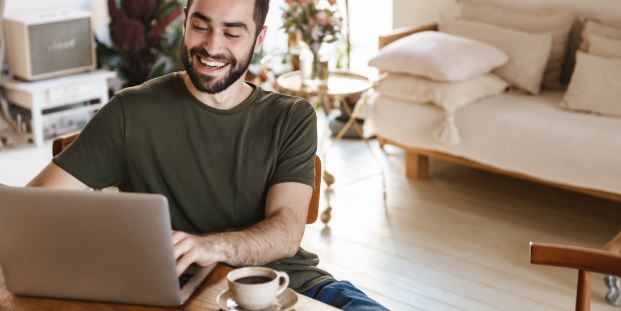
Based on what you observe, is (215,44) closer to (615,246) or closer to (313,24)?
(615,246)

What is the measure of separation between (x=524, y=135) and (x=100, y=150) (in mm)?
2352

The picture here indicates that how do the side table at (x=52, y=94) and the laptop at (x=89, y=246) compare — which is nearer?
the laptop at (x=89, y=246)

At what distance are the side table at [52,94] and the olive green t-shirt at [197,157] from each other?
3177mm

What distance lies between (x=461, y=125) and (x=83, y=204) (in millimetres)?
2860

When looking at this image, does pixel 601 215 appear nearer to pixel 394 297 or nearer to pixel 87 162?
pixel 394 297

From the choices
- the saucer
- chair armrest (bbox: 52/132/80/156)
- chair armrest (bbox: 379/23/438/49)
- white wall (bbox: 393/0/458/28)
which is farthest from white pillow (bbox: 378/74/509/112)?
the saucer

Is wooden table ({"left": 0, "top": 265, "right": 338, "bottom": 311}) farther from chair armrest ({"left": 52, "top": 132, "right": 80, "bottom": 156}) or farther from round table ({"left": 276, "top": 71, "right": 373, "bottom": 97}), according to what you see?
round table ({"left": 276, "top": 71, "right": 373, "bottom": 97})

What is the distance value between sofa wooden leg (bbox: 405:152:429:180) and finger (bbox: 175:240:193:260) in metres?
2.92

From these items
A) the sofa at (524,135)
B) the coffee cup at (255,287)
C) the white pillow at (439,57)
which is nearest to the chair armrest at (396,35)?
the sofa at (524,135)

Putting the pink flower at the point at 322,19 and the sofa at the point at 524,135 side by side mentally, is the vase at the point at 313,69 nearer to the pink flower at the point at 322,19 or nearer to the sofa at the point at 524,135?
the pink flower at the point at 322,19

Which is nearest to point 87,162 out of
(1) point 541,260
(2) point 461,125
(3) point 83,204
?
(3) point 83,204

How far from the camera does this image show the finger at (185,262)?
66.1 inches

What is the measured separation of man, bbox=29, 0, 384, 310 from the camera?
2055 mm

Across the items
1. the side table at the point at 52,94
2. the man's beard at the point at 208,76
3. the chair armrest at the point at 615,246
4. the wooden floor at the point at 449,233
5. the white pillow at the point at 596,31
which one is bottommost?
the wooden floor at the point at 449,233
